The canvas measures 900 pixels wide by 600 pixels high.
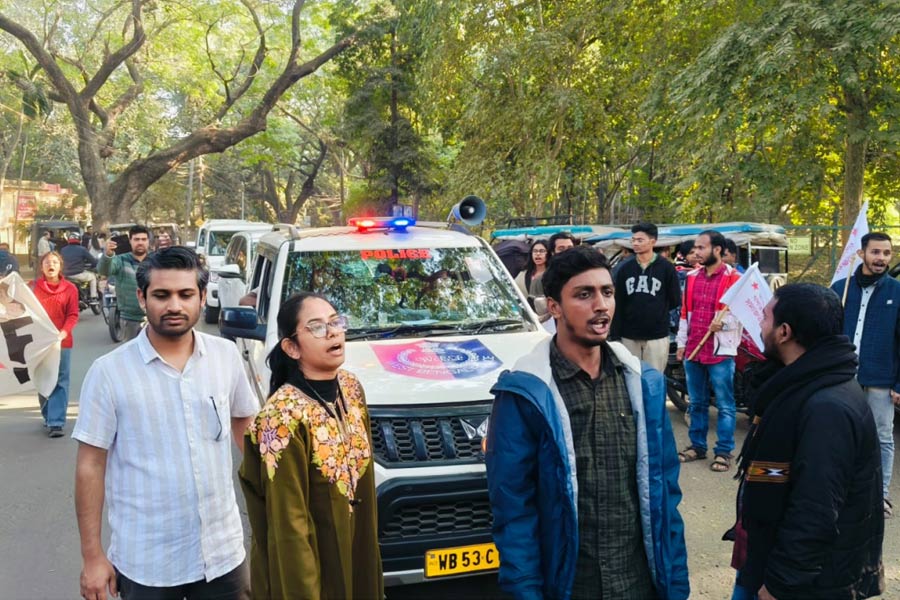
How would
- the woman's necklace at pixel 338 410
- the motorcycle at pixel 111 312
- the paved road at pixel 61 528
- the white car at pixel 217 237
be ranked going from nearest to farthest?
the woman's necklace at pixel 338 410
the paved road at pixel 61 528
the motorcycle at pixel 111 312
the white car at pixel 217 237

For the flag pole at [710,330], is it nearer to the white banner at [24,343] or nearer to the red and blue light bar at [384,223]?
the red and blue light bar at [384,223]

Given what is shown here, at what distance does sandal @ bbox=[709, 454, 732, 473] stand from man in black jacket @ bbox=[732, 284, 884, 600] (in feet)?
11.5

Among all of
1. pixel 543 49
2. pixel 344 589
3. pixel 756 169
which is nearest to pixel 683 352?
pixel 344 589

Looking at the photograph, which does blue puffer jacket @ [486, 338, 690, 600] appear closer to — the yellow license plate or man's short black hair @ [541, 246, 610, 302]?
man's short black hair @ [541, 246, 610, 302]

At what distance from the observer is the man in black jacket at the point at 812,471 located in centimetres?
221

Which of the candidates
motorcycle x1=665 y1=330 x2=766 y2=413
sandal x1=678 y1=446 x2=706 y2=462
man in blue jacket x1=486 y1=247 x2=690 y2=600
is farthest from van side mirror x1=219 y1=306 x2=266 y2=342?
motorcycle x1=665 y1=330 x2=766 y2=413

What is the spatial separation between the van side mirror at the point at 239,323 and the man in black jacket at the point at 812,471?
2.90 meters

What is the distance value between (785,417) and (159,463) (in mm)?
2027

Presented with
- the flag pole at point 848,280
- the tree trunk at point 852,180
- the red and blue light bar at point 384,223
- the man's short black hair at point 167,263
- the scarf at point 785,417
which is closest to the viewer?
the scarf at point 785,417

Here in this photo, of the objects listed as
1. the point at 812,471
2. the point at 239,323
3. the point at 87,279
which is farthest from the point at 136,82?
the point at 812,471

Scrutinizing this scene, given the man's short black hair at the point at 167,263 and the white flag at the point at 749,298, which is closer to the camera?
the man's short black hair at the point at 167,263

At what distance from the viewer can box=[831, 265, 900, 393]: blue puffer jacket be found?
4812 millimetres

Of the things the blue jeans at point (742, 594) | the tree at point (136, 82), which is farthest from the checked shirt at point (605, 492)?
the tree at point (136, 82)

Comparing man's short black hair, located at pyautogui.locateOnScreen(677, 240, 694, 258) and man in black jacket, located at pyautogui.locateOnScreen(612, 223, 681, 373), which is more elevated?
man's short black hair, located at pyautogui.locateOnScreen(677, 240, 694, 258)
